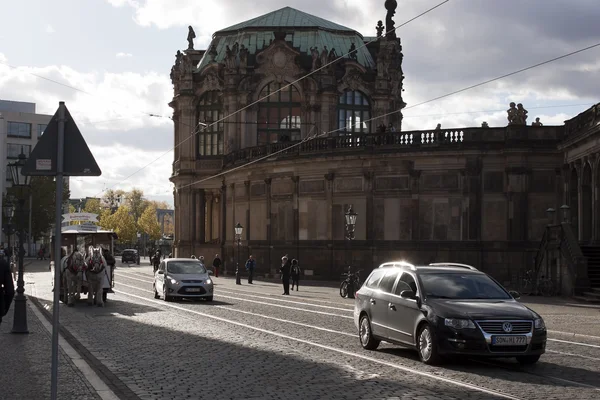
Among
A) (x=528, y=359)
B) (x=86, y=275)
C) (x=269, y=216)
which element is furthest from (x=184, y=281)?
(x=269, y=216)

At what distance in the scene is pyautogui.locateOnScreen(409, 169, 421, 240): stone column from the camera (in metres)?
52.3

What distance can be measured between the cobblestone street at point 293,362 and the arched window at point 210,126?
5048 cm

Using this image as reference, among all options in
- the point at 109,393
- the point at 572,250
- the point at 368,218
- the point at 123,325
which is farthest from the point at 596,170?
the point at 109,393

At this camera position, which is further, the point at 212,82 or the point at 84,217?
the point at 212,82

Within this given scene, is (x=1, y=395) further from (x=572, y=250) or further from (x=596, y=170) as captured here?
(x=596, y=170)

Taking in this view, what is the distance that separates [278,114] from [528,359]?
205 feet

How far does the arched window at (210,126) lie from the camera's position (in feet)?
262

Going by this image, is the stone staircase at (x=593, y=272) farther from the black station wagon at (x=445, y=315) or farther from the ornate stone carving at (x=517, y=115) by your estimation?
the black station wagon at (x=445, y=315)

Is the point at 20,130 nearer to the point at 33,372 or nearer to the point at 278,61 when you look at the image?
the point at 278,61

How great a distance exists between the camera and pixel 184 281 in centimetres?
3762

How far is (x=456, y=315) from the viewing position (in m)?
15.9

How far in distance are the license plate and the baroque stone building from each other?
28.6 meters

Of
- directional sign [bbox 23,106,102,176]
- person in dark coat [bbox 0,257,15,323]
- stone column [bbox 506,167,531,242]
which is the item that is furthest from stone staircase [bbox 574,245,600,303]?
directional sign [bbox 23,106,102,176]

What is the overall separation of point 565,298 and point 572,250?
6.29 ft
